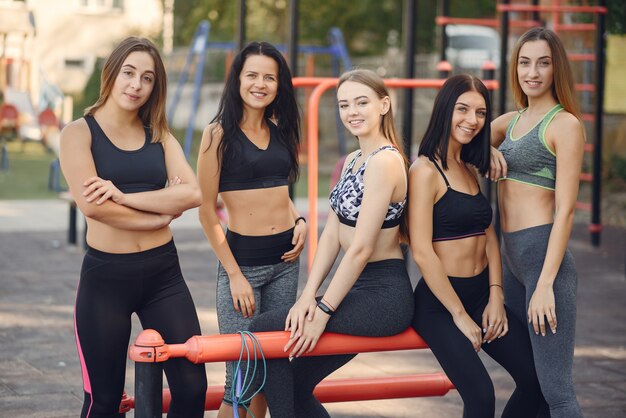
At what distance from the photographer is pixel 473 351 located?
3777 mm

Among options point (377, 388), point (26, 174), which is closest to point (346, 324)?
point (377, 388)

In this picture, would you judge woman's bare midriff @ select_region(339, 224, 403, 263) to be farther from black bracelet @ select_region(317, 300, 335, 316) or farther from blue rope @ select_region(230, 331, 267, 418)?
blue rope @ select_region(230, 331, 267, 418)

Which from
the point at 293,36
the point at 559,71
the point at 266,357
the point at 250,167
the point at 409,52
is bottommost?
the point at 266,357

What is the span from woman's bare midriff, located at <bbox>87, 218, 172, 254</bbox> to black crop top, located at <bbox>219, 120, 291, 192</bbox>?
46cm

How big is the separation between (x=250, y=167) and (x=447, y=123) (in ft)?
2.71

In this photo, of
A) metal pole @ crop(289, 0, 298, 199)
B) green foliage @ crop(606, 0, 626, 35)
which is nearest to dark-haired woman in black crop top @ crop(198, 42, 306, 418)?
metal pole @ crop(289, 0, 298, 199)

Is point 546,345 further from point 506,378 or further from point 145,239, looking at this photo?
point 506,378

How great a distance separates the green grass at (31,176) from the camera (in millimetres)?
15289

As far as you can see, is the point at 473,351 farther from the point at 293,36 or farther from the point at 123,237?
the point at 293,36

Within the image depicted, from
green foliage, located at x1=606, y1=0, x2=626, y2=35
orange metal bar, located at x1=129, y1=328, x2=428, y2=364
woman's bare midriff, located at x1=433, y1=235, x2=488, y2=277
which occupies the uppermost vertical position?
green foliage, located at x1=606, y1=0, x2=626, y2=35

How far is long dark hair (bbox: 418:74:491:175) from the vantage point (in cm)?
391

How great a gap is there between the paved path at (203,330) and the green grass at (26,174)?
12.6 feet

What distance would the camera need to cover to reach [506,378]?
594cm

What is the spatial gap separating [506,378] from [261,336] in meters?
2.72
